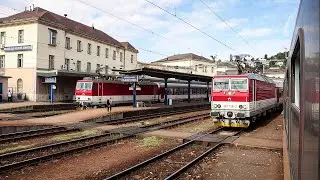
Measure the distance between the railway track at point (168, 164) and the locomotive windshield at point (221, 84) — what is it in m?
4.36

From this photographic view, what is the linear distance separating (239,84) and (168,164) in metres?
8.00

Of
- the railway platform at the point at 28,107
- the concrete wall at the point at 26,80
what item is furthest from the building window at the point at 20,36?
the railway platform at the point at 28,107

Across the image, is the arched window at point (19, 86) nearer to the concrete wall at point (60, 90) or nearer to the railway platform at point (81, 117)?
the concrete wall at point (60, 90)

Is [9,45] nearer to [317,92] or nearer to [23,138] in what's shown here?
[23,138]

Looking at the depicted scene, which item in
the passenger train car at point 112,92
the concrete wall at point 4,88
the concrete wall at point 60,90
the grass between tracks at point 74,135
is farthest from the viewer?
the concrete wall at point 60,90

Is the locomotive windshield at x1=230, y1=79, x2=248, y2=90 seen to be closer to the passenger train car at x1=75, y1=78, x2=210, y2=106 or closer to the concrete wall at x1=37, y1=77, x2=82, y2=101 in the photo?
the passenger train car at x1=75, y1=78, x2=210, y2=106

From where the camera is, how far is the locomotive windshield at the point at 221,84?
18172 millimetres

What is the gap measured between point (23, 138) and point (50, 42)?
1247 inches

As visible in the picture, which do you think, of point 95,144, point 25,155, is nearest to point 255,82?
point 95,144

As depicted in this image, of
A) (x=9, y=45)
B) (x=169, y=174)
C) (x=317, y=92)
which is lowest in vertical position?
(x=169, y=174)

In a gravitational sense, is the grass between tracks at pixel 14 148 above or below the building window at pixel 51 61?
below

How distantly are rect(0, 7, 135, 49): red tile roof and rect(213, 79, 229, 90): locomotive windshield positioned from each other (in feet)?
102

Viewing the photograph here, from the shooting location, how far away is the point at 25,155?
12.0 meters

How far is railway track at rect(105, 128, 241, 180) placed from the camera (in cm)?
951
